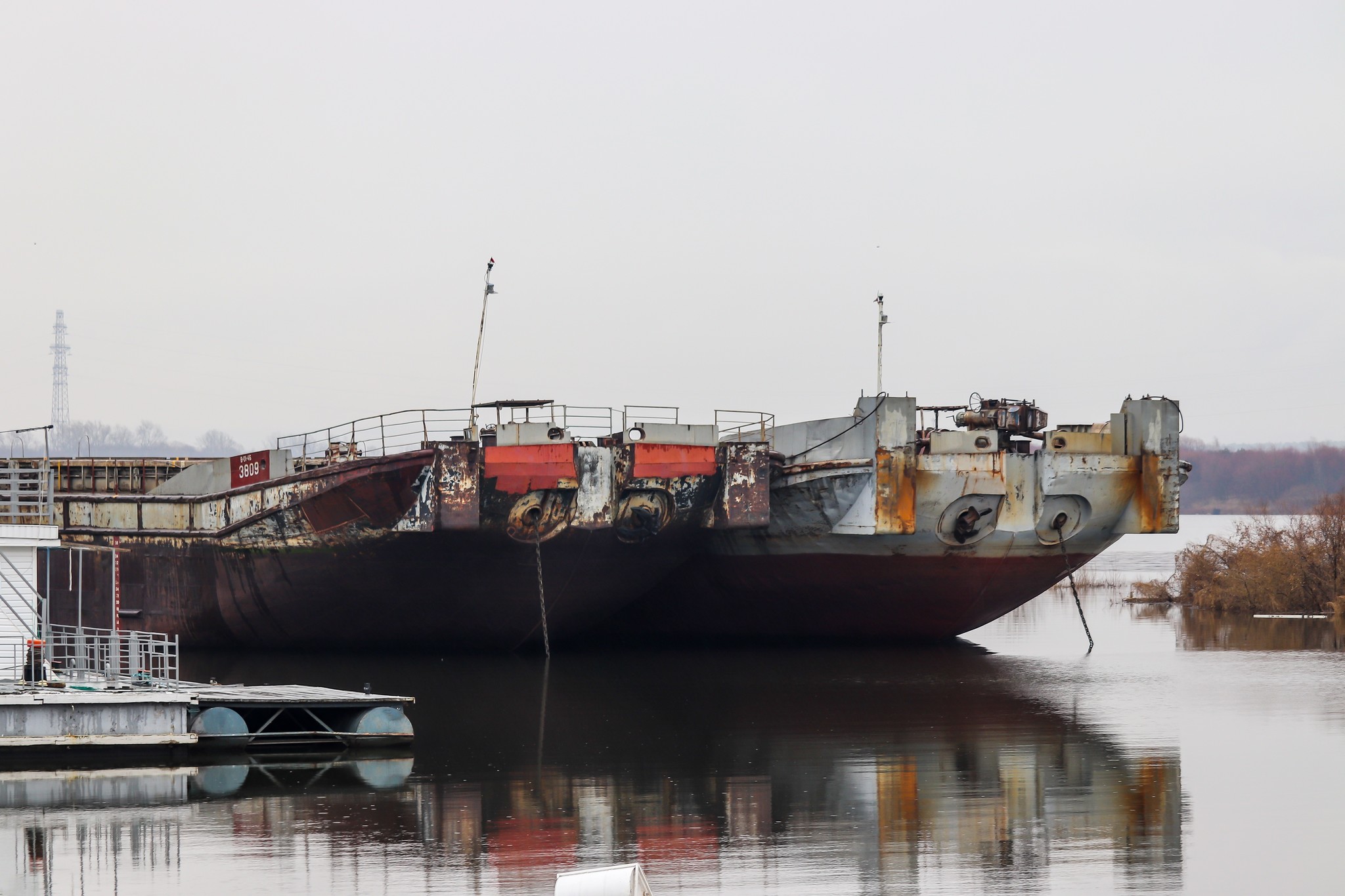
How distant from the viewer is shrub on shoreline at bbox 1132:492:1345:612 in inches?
1512

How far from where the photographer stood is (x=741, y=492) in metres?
28.0

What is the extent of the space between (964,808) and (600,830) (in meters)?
3.70

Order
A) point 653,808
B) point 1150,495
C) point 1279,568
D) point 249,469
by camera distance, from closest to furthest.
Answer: point 653,808 → point 1150,495 → point 249,469 → point 1279,568

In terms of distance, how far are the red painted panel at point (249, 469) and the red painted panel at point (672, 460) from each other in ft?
25.8

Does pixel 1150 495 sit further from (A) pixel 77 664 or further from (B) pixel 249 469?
(A) pixel 77 664

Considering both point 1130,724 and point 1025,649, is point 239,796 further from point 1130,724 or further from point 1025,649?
point 1025,649

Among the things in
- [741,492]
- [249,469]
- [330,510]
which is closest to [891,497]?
[741,492]

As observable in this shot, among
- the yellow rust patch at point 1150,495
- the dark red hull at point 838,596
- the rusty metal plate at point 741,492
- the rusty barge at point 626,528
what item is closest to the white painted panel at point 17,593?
the rusty barge at point 626,528

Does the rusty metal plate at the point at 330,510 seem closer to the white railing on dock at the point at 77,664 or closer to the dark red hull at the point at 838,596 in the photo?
the dark red hull at the point at 838,596

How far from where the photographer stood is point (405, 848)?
1275cm

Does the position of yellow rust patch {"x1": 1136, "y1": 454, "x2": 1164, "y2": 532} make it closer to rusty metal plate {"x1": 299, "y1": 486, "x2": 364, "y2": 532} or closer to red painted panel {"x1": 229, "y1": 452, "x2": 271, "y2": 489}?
rusty metal plate {"x1": 299, "y1": 486, "x2": 364, "y2": 532}

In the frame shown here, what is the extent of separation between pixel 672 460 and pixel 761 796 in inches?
495

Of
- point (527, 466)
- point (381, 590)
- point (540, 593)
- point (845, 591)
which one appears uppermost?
point (527, 466)

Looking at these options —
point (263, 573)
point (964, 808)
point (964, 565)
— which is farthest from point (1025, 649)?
point (964, 808)
